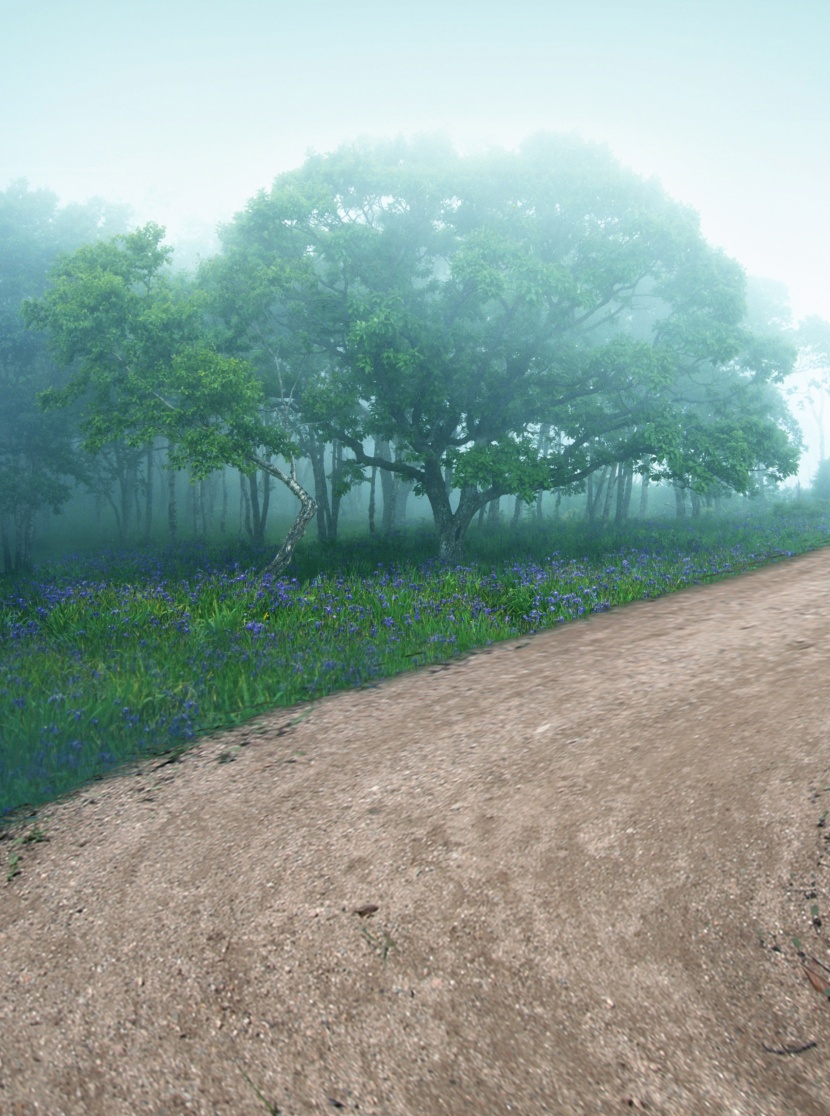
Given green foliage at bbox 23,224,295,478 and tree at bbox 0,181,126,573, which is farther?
tree at bbox 0,181,126,573

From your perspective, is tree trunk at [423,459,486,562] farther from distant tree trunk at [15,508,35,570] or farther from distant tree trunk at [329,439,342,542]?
distant tree trunk at [15,508,35,570]

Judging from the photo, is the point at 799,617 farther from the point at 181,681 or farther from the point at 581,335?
the point at 581,335

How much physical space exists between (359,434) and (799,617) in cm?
1205

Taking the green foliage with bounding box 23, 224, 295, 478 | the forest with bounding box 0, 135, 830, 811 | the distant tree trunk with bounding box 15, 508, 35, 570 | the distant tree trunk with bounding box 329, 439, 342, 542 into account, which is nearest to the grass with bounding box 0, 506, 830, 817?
the forest with bounding box 0, 135, 830, 811

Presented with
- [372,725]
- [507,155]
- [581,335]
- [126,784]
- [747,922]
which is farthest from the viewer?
[581,335]

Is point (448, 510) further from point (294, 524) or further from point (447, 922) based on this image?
point (447, 922)

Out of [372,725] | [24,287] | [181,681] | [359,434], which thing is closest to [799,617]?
[372,725]

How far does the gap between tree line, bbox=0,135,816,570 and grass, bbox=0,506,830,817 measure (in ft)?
8.72

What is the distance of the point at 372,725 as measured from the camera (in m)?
5.14

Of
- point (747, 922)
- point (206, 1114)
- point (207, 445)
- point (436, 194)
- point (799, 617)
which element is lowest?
point (206, 1114)

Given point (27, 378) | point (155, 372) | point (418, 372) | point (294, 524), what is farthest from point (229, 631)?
point (27, 378)

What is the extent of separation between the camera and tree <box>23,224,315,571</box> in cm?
1352

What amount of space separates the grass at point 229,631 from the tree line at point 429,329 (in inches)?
105

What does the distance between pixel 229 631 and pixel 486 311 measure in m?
13.9
